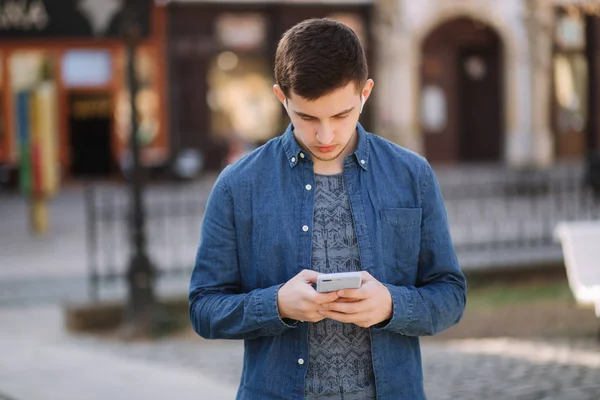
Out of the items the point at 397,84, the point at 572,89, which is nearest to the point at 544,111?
the point at 572,89

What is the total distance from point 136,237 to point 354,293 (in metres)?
7.76

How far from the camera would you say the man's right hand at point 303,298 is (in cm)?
229

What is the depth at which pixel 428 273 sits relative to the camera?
258 cm

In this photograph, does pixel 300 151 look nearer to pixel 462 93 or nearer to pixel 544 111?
pixel 544 111

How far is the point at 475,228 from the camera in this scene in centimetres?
1390

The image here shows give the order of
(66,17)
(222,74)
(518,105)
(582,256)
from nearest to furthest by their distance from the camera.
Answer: (582,256), (66,17), (222,74), (518,105)

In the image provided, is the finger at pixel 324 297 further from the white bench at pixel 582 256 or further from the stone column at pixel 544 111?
the stone column at pixel 544 111

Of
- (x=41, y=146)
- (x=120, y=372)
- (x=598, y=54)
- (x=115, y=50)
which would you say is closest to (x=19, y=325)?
(x=120, y=372)

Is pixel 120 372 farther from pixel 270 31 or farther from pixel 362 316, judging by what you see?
pixel 270 31

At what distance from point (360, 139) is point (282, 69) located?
29cm

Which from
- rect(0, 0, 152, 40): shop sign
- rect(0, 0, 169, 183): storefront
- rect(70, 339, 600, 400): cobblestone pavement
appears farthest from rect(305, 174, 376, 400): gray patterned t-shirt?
rect(0, 0, 169, 183): storefront

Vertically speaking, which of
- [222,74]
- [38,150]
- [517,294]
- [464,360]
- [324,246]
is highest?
[222,74]

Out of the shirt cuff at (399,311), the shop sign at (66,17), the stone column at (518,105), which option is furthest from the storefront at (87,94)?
the shirt cuff at (399,311)

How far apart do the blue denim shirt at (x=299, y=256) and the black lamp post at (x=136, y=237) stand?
7.15 m
